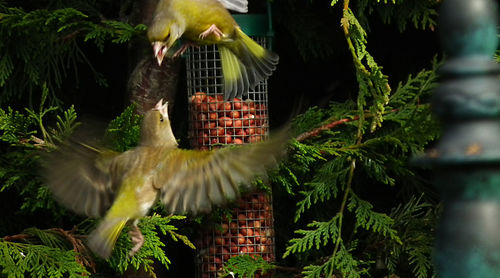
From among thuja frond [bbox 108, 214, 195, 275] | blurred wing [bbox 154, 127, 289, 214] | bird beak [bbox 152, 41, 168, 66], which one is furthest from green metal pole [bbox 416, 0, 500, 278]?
thuja frond [bbox 108, 214, 195, 275]

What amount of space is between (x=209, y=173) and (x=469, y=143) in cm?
180

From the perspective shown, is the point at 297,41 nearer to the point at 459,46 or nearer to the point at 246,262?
Result: the point at 246,262

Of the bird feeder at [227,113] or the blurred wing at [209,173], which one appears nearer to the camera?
the blurred wing at [209,173]

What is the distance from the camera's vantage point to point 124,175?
2830 mm

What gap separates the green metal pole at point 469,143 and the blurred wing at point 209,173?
1.50m

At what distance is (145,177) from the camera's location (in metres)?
2.77

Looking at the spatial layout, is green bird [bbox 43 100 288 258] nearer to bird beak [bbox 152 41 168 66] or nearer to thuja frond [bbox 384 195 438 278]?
bird beak [bbox 152 41 168 66]

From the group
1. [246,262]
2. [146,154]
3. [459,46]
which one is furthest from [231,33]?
[459,46]

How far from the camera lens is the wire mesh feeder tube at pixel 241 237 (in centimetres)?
349

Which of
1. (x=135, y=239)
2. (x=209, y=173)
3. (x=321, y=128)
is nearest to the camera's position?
(x=209, y=173)

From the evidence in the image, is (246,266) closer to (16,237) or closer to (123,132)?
(123,132)

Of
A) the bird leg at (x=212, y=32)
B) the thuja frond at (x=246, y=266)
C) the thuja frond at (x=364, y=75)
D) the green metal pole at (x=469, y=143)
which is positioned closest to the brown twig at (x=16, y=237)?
the thuja frond at (x=246, y=266)

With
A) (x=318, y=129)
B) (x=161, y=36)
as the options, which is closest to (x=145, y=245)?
(x=161, y=36)

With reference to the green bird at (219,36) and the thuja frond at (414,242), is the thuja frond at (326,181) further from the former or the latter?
the green bird at (219,36)
